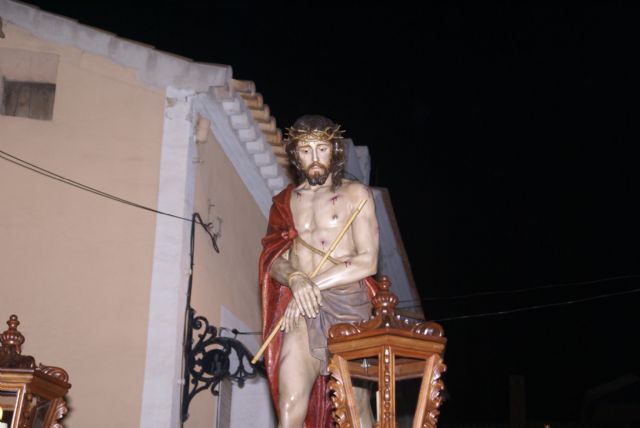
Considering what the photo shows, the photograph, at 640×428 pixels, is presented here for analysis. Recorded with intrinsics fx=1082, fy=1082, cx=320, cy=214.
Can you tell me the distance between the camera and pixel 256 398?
11867 mm

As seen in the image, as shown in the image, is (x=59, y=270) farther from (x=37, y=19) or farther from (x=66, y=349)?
(x=37, y=19)

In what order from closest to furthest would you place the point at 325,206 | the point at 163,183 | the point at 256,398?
the point at 325,206 < the point at 163,183 < the point at 256,398

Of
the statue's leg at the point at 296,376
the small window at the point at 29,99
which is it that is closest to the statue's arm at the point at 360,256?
the statue's leg at the point at 296,376

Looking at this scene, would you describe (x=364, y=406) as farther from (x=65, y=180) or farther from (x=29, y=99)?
(x=29, y=99)

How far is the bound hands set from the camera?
6.39 meters

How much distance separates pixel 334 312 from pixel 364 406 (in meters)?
0.75

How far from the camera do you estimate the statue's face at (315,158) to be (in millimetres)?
6758

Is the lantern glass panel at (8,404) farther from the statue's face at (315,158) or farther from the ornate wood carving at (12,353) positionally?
the statue's face at (315,158)

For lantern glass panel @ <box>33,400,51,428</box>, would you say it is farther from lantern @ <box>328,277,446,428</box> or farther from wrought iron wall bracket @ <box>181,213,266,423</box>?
wrought iron wall bracket @ <box>181,213,266,423</box>

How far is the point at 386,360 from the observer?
215 inches

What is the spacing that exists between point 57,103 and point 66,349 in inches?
96.2

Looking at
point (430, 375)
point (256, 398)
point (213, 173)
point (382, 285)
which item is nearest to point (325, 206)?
point (382, 285)

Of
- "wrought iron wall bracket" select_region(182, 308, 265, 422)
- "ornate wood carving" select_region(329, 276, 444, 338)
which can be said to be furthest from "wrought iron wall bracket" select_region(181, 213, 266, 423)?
"ornate wood carving" select_region(329, 276, 444, 338)

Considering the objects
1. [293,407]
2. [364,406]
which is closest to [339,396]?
[364,406]
